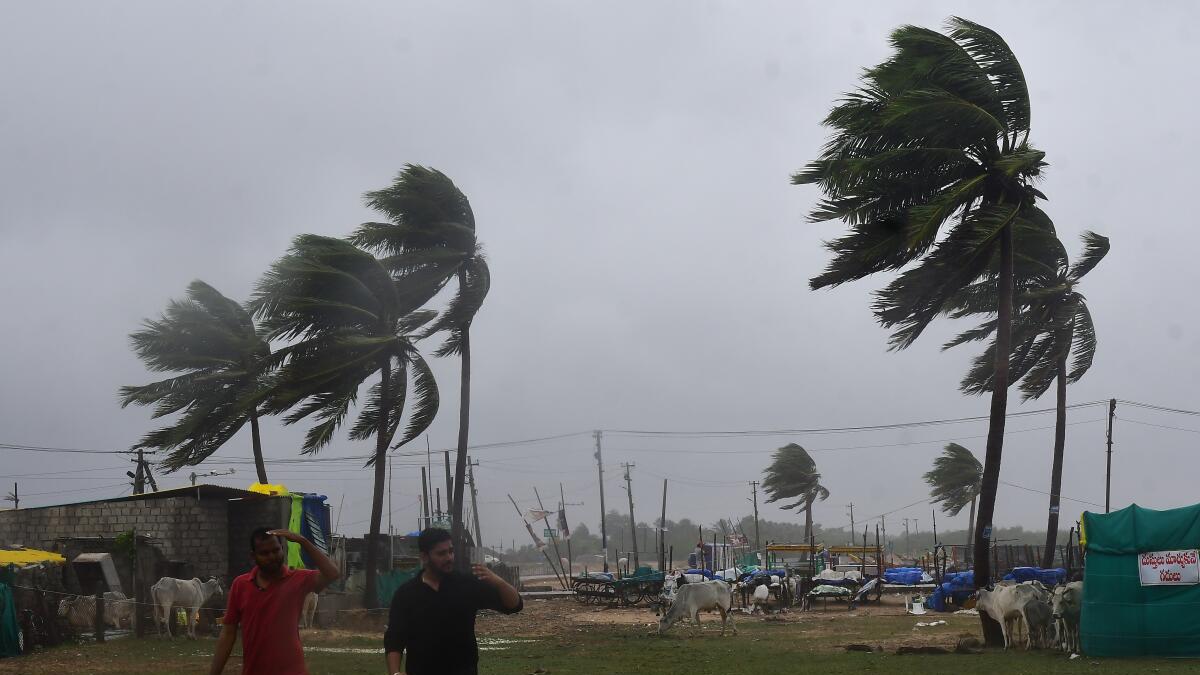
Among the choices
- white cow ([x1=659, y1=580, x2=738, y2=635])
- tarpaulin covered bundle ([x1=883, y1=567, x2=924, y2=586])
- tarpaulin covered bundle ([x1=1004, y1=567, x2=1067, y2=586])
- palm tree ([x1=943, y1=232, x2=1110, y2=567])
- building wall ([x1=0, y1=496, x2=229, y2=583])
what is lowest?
tarpaulin covered bundle ([x1=883, y1=567, x2=924, y2=586])

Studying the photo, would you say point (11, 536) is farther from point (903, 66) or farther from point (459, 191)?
point (903, 66)

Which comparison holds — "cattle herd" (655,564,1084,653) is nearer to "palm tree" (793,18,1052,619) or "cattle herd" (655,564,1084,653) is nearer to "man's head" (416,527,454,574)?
"palm tree" (793,18,1052,619)

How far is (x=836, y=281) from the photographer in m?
22.0

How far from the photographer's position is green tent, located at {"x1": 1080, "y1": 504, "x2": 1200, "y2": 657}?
17078mm

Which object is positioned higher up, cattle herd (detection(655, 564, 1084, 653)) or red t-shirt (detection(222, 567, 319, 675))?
red t-shirt (detection(222, 567, 319, 675))

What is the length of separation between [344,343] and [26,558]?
9.97m

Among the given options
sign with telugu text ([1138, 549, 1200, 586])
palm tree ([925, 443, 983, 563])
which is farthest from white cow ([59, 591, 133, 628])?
palm tree ([925, 443, 983, 563])

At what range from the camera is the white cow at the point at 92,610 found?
23.2 metres

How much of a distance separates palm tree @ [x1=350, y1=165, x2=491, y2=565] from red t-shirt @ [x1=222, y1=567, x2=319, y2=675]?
25.2 meters

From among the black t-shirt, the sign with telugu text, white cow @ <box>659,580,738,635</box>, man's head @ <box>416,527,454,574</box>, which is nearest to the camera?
the black t-shirt

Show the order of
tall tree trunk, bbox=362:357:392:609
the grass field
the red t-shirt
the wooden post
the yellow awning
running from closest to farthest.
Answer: the red t-shirt, the grass field, the wooden post, the yellow awning, tall tree trunk, bbox=362:357:392:609

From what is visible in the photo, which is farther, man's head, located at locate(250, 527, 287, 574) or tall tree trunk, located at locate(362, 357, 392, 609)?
tall tree trunk, located at locate(362, 357, 392, 609)

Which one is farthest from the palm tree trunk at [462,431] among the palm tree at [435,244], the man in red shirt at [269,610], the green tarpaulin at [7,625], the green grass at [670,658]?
the man in red shirt at [269,610]

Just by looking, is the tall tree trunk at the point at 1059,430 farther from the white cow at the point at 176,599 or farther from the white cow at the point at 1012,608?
the white cow at the point at 176,599
